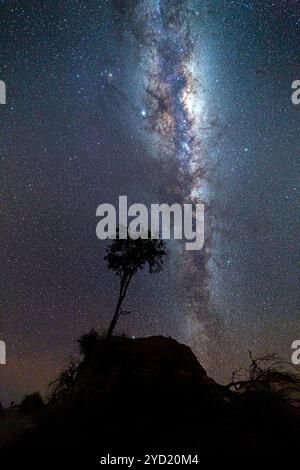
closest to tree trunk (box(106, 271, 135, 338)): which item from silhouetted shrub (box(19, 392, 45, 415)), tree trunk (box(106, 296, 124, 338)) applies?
tree trunk (box(106, 296, 124, 338))

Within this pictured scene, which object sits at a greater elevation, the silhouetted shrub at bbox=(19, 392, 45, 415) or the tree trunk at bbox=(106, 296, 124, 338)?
the tree trunk at bbox=(106, 296, 124, 338)

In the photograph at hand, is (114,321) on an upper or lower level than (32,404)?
upper

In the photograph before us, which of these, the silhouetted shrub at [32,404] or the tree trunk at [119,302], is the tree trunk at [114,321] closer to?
the tree trunk at [119,302]

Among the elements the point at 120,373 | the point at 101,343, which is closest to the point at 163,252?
the point at 101,343

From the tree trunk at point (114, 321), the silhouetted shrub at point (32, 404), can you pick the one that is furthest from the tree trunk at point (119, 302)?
the silhouetted shrub at point (32, 404)

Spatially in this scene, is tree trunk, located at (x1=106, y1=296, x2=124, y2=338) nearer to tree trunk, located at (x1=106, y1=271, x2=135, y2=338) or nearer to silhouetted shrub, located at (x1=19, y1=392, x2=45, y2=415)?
tree trunk, located at (x1=106, y1=271, x2=135, y2=338)

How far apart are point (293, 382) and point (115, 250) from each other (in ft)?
48.1

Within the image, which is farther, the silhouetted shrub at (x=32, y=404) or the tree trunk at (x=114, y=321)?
the silhouetted shrub at (x=32, y=404)

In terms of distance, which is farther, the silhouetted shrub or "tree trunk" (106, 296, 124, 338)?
the silhouetted shrub

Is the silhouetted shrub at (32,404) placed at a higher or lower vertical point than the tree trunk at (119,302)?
lower

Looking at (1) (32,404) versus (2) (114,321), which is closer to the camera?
(2) (114,321)

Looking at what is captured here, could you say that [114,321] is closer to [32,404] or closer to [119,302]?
[119,302]

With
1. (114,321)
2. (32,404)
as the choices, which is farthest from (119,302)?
(32,404)
